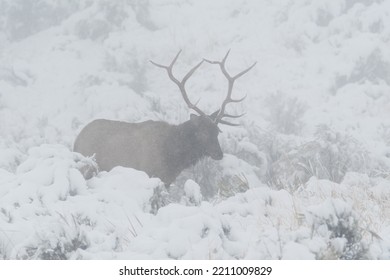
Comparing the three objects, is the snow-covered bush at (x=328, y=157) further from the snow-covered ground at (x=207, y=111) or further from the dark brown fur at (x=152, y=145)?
the dark brown fur at (x=152, y=145)

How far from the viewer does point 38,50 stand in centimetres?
1359

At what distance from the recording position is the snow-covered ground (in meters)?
2.65

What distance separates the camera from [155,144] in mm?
6621

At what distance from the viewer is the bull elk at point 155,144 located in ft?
21.4

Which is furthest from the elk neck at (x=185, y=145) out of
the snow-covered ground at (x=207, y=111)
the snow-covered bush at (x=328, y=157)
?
the snow-covered bush at (x=328, y=157)

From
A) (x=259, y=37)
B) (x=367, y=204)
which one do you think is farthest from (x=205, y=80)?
(x=367, y=204)

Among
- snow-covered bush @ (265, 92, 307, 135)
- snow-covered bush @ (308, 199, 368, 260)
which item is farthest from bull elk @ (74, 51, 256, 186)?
snow-covered bush @ (308, 199, 368, 260)

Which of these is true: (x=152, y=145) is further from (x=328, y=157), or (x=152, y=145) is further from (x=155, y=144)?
(x=328, y=157)

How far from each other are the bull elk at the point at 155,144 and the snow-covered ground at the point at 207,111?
0.50 metres

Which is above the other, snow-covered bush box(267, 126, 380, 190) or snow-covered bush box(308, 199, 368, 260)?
snow-covered bush box(267, 126, 380, 190)

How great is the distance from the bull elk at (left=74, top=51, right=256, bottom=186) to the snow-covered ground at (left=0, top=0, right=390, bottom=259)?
504 mm

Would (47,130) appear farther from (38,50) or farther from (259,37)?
(259,37)

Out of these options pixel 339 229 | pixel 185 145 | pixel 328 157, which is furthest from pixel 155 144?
pixel 339 229

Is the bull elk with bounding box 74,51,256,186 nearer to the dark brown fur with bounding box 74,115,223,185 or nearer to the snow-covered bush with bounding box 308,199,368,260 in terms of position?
the dark brown fur with bounding box 74,115,223,185
